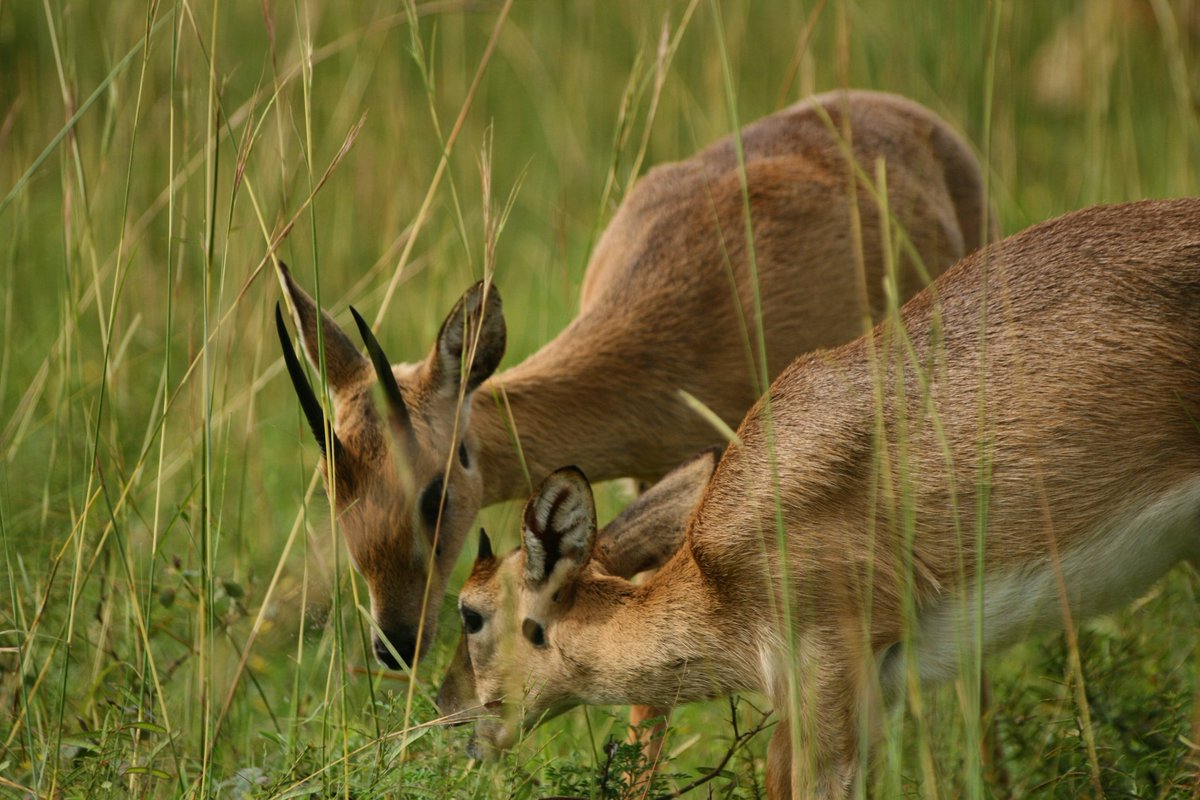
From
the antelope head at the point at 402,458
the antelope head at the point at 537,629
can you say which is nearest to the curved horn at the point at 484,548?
the antelope head at the point at 537,629

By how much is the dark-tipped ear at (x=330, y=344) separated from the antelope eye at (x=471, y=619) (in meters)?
0.92

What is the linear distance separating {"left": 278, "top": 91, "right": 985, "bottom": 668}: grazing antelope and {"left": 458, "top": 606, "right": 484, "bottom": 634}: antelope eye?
0.90 feet

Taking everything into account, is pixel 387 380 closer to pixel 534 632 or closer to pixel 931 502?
pixel 534 632

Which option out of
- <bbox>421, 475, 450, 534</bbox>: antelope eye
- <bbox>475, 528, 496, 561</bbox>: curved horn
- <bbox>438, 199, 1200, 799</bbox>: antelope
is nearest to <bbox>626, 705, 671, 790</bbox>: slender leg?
<bbox>438, 199, 1200, 799</bbox>: antelope

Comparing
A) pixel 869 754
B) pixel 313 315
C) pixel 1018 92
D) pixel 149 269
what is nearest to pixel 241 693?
pixel 313 315

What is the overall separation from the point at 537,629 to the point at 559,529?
12.3 inches

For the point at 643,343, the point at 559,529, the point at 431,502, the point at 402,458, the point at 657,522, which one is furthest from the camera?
the point at 643,343

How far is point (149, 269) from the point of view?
7.54 meters

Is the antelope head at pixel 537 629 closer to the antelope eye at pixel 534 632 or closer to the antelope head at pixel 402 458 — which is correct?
the antelope eye at pixel 534 632

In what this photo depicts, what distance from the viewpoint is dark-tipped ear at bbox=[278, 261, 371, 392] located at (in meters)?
4.41

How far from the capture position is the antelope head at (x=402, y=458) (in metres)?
4.34

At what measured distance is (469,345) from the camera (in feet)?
14.9

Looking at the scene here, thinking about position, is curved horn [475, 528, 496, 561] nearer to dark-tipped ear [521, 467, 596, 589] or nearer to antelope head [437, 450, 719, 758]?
antelope head [437, 450, 719, 758]

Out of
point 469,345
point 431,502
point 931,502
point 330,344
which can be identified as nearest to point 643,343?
point 469,345
